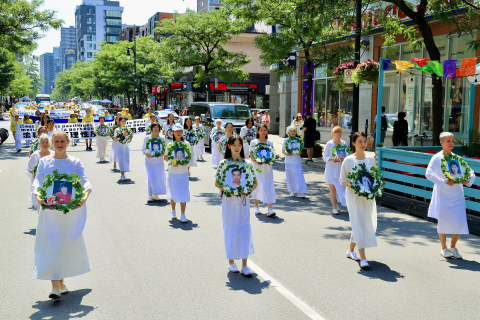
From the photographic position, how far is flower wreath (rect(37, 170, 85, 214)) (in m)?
5.37

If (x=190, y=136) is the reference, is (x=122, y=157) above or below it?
below

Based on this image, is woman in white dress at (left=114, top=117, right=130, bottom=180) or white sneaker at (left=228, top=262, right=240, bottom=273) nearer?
white sneaker at (left=228, top=262, right=240, bottom=273)

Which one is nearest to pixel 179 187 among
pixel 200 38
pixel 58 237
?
pixel 58 237

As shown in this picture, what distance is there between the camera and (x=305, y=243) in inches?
309

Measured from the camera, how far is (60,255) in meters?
5.48

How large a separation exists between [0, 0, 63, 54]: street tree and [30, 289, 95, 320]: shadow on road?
24.2m

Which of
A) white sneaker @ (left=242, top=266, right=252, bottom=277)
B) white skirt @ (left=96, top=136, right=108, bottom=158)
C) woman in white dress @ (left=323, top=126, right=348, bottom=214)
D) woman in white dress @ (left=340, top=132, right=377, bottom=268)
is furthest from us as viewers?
white skirt @ (left=96, top=136, right=108, bottom=158)

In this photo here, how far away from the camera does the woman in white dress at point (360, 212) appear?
6.64 m

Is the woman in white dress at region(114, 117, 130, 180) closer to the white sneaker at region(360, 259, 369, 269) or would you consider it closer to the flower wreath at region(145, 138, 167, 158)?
the flower wreath at region(145, 138, 167, 158)

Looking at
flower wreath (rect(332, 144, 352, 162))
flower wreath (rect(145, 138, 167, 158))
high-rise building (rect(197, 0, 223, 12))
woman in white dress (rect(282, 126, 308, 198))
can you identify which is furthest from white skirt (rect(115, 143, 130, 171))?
high-rise building (rect(197, 0, 223, 12))

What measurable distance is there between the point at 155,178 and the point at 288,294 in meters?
6.19

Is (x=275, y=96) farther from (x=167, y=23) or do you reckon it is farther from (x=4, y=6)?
(x=4, y=6)

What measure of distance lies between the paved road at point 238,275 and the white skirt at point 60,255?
0.30m

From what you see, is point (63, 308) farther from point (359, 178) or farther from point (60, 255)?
point (359, 178)
